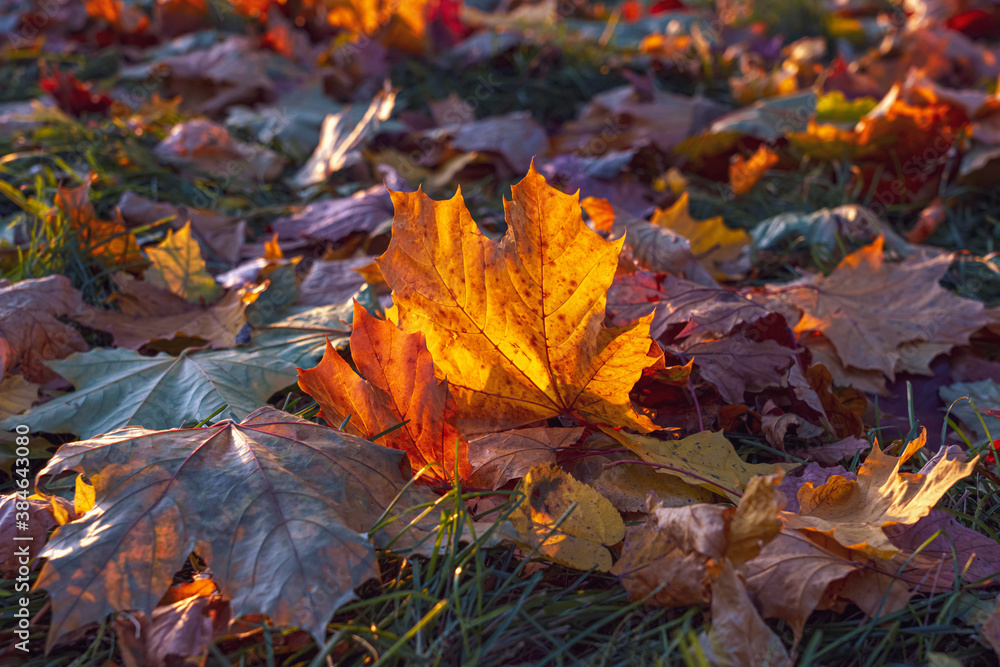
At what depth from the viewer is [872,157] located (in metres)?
2.36

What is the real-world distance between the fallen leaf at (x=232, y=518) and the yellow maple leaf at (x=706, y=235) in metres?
1.14

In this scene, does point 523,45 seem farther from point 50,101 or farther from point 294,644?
point 294,644

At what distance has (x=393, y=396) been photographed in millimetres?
1062

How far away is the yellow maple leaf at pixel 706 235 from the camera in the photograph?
1814 mm

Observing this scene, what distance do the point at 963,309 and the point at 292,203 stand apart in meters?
2.03

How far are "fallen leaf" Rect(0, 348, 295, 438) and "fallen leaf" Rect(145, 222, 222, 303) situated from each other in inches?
12.6

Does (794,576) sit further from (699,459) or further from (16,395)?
(16,395)

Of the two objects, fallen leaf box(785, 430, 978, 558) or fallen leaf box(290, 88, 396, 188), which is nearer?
fallen leaf box(785, 430, 978, 558)

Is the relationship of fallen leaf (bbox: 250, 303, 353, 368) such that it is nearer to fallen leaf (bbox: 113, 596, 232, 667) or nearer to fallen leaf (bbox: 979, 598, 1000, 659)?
Answer: fallen leaf (bbox: 113, 596, 232, 667)

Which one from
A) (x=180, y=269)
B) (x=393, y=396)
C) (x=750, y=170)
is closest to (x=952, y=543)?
(x=393, y=396)

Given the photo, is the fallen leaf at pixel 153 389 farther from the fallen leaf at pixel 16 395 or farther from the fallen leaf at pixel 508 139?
the fallen leaf at pixel 508 139

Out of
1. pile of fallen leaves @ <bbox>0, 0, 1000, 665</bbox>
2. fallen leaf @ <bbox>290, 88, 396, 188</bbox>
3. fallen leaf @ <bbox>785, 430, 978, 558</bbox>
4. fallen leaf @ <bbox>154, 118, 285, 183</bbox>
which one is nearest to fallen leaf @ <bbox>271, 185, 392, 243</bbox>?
pile of fallen leaves @ <bbox>0, 0, 1000, 665</bbox>

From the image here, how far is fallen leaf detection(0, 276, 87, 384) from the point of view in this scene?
4.39ft

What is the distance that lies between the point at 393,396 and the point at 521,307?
251 millimetres
